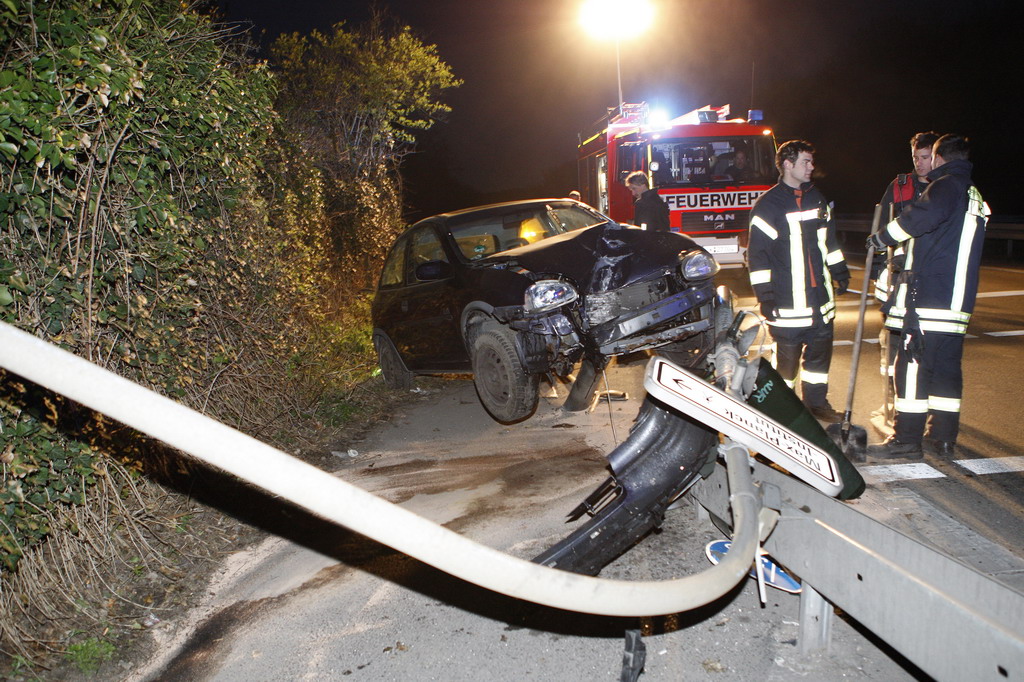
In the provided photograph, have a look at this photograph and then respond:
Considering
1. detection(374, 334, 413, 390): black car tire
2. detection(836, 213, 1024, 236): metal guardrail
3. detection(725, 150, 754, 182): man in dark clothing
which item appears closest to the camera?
detection(374, 334, 413, 390): black car tire

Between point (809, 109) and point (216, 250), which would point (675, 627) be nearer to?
point (216, 250)

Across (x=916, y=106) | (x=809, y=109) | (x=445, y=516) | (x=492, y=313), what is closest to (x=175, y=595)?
(x=445, y=516)

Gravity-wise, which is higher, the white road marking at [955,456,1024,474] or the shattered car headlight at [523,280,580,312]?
the shattered car headlight at [523,280,580,312]

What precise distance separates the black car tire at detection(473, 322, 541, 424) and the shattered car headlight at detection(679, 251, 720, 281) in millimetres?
1395

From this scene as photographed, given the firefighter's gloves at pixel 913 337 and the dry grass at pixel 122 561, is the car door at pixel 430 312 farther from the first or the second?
the firefighter's gloves at pixel 913 337

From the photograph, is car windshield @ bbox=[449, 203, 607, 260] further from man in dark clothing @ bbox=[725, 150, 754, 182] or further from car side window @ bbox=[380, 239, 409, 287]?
man in dark clothing @ bbox=[725, 150, 754, 182]

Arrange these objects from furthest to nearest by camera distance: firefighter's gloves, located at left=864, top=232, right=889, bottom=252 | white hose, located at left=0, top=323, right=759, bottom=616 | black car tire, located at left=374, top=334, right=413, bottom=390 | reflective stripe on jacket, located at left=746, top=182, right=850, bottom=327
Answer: black car tire, located at left=374, top=334, right=413, bottom=390, reflective stripe on jacket, located at left=746, top=182, right=850, bottom=327, firefighter's gloves, located at left=864, top=232, right=889, bottom=252, white hose, located at left=0, top=323, right=759, bottom=616

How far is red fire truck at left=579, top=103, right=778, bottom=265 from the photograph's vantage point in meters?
12.7

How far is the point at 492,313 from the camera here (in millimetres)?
5816

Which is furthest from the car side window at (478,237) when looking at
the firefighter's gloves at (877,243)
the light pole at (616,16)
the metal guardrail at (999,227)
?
the light pole at (616,16)

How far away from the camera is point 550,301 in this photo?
17.2 ft

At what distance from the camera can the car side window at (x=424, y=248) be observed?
706 centimetres

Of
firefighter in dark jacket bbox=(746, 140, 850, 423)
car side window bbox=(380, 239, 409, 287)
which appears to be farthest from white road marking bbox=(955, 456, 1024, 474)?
car side window bbox=(380, 239, 409, 287)

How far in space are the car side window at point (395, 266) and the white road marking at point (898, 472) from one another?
4843 mm
